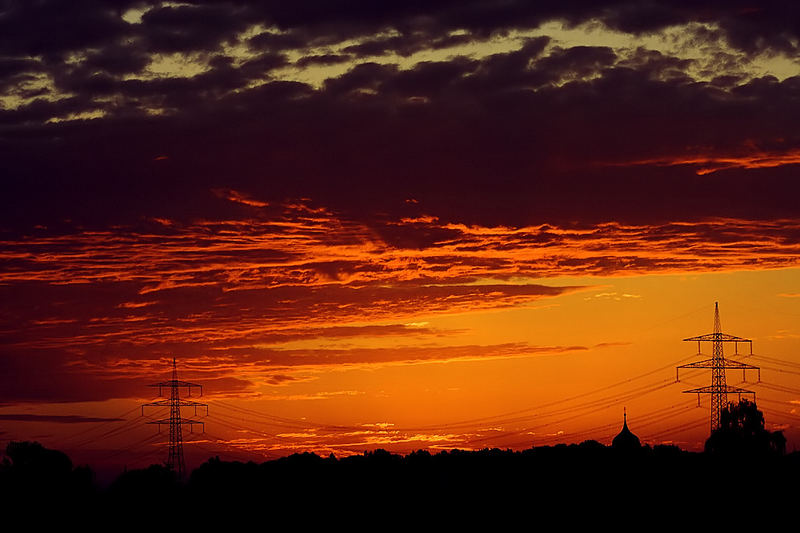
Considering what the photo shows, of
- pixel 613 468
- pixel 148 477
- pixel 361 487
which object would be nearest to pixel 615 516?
pixel 613 468

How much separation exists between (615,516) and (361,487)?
49.8 metres

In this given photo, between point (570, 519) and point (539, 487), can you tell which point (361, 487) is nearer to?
point (539, 487)

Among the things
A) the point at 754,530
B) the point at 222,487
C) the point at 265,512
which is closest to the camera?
the point at 754,530

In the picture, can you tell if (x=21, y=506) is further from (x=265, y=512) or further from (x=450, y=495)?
(x=450, y=495)

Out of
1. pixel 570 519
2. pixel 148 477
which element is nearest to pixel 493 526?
pixel 570 519

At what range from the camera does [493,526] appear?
17112 cm

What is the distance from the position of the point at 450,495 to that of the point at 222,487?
124 feet

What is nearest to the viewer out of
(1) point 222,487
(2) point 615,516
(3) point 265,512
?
(2) point 615,516

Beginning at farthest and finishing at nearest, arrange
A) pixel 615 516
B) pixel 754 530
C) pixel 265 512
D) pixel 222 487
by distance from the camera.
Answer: pixel 222 487 → pixel 265 512 → pixel 615 516 → pixel 754 530

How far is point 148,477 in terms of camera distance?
194500 millimetres

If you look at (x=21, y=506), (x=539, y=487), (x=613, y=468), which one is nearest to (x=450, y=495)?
(x=539, y=487)

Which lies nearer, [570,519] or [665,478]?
[570,519]

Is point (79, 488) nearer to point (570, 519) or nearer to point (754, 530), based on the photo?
point (570, 519)

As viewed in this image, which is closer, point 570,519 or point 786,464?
point 570,519
